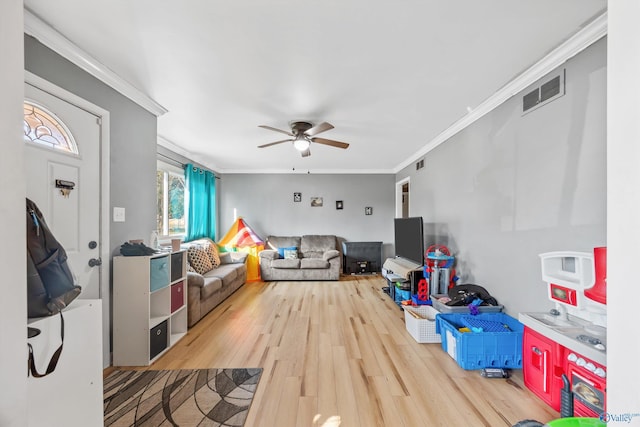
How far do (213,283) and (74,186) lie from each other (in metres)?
1.99

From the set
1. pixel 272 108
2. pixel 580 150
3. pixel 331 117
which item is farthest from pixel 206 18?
pixel 580 150

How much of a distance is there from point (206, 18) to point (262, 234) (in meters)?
5.00

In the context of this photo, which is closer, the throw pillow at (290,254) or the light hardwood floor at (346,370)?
the light hardwood floor at (346,370)

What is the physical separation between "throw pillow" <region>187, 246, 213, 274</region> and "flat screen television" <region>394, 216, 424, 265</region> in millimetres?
3190

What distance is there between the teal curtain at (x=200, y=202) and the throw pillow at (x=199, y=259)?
66 centimetres

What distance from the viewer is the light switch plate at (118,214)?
225 cm

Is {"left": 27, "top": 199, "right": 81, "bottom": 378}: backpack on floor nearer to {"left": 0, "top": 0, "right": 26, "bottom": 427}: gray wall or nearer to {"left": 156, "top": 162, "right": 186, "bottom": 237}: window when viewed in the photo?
{"left": 0, "top": 0, "right": 26, "bottom": 427}: gray wall

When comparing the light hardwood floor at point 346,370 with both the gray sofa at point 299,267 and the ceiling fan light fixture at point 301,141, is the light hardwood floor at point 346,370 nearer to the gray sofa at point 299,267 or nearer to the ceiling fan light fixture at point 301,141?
the gray sofa at point 299,267

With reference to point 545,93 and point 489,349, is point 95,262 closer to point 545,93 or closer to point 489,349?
point 489,349

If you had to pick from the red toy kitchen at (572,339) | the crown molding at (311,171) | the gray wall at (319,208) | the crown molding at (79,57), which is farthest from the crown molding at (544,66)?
the crown molding at (79,57)

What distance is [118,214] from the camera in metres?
2.29

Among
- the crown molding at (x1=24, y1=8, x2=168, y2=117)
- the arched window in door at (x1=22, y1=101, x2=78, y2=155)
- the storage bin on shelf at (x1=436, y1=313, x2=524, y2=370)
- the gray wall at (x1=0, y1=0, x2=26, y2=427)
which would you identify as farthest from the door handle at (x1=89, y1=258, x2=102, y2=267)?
the storage bin on shelf at (x1=436, y1=313, x2=524, y2=370)

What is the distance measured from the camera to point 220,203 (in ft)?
20.1

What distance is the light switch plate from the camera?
2.25 meters
